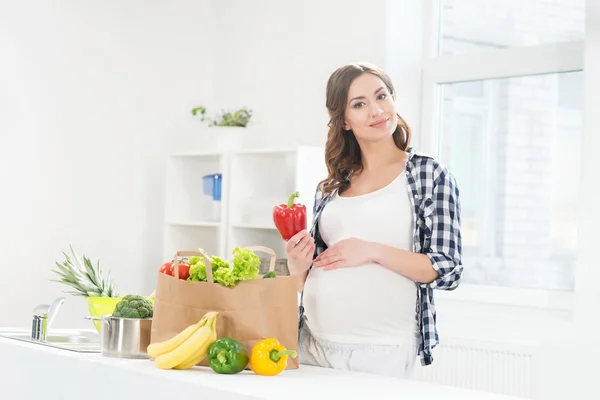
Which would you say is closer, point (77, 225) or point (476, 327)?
point (476, 327)

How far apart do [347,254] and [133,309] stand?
591 millimetres

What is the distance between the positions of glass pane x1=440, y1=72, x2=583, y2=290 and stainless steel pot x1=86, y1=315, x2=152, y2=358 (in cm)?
209

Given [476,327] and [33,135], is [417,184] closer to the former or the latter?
[476,327]

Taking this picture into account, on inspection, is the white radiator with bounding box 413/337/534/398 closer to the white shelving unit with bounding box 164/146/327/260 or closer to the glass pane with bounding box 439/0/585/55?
the white shelving unit with bounding box 164/146/327/260

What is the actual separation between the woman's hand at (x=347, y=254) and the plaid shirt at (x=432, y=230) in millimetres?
137

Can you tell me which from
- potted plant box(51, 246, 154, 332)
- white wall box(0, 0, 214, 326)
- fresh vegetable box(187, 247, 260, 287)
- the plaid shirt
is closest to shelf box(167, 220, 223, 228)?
white wall box(0, 0, 214, 326)

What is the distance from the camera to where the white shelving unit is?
423 cm

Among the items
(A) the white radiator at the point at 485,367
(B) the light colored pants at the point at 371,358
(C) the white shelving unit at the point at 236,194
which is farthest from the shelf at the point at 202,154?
(B) the light colored pants at the point at 371,358

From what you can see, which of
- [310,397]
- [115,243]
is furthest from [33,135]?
[310,397]

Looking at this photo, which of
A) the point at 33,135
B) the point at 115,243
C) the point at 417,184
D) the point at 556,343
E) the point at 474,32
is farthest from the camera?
the point at 115,243

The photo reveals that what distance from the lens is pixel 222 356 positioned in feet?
6.92

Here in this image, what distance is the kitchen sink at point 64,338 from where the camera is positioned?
2.67m

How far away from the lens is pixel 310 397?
1.84 metres

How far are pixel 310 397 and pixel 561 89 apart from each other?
2.46m
